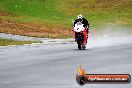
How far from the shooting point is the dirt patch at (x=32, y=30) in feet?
119

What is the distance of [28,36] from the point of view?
34344 mm

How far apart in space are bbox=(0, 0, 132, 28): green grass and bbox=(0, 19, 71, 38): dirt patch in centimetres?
1141

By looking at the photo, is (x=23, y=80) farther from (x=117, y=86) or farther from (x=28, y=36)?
(x=28, y=36)

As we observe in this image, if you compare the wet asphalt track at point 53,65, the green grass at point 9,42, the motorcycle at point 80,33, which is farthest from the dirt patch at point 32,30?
the motorcycle at point 80,33

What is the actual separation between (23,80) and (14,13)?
43681 mm

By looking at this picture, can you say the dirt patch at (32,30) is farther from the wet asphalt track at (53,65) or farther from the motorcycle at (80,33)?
the motorcycle at (80,33)

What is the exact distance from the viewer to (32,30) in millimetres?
39250

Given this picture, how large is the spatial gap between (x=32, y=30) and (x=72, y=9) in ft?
88.5

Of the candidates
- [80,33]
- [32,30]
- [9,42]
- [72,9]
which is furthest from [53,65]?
[72,9]

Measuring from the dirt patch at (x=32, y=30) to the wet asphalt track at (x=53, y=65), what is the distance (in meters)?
7.98

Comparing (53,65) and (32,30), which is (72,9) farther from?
(53,65)

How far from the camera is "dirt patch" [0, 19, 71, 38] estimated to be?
119 ft

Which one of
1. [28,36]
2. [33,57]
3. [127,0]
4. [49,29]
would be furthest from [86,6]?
[33,57]

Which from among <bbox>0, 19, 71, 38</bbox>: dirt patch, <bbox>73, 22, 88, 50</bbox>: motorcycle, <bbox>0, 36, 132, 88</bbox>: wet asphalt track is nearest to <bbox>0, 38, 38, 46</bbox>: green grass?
<bbox>0, 36, 132, 88</bbox>: wet asphalt track
